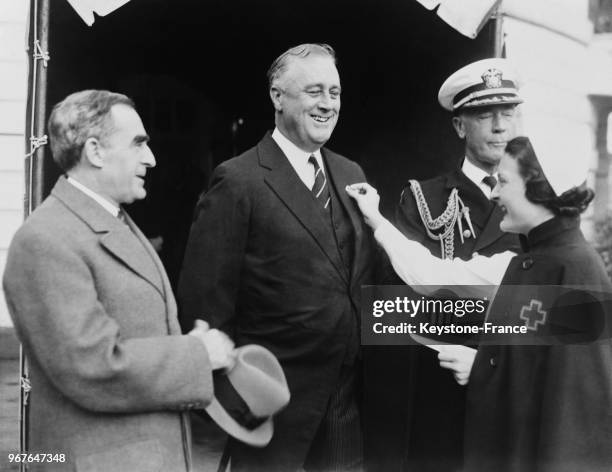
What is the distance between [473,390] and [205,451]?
2003 millimetres

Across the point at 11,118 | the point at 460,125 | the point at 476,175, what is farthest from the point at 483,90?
the point at 11,118

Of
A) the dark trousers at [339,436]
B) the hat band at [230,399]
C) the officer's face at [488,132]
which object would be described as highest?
the officer's face at [488,132]

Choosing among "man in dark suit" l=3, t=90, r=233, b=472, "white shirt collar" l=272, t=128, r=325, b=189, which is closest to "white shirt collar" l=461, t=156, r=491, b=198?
"white shirt collar" l=272, t=128, r=325, b=189

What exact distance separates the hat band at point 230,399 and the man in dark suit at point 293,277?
19.8 inches

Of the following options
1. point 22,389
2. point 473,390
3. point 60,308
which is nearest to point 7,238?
point 22,389

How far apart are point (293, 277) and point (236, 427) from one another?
673 millimetres

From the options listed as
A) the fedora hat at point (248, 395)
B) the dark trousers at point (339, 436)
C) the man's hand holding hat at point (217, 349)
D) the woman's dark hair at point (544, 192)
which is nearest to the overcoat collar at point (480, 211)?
the woman's dark hair at point (544, 192)

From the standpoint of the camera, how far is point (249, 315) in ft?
9.82

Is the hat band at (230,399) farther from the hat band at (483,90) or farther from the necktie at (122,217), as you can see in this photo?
the hat band at (483,90)

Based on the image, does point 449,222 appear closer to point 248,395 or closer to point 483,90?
point 483,90

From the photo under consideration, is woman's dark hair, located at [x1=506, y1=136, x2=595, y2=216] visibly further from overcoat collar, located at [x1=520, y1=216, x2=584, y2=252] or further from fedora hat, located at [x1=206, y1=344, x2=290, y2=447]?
fedora hat, located at [x1=206, y1=344, x2=290, y2=447]

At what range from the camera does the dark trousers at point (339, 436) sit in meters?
3.02

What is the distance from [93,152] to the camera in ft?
7.60

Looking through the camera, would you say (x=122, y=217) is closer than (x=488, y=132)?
Yes
